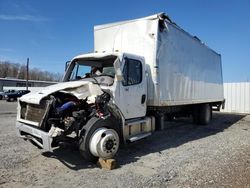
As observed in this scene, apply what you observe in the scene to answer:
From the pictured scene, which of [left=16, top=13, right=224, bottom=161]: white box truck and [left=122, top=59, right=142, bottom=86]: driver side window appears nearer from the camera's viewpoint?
[left=16, top=13, right=224, bottom=161]: white box truck

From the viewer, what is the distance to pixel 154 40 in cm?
767

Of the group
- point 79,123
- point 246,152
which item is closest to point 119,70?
point 79,123

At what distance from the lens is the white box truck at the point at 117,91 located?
5.76 metres

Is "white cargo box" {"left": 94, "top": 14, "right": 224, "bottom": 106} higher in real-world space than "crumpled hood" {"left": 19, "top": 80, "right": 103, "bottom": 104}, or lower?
higher

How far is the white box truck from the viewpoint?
5762 mm

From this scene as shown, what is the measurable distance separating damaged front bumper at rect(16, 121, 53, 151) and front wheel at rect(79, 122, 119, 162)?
26.8 inches

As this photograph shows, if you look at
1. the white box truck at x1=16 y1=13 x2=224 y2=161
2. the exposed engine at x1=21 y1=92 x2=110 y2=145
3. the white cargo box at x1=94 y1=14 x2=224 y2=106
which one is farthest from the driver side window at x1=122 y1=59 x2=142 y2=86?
the exposed engine at x1=21 y1=92 x2=110 y2=145

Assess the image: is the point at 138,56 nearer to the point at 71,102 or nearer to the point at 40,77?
the point at 71,102

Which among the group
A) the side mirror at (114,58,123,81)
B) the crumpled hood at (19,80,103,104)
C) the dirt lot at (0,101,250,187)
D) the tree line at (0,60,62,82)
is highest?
the tree line at (0,60,62,82)

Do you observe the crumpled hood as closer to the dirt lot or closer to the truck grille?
the truck grille

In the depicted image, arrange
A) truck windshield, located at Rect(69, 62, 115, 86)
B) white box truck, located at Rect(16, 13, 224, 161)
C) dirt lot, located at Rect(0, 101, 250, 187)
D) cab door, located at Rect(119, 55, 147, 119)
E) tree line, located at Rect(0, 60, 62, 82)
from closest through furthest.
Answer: dirt lot, located at Rect(0, 101, 250, 187)
white box truck, located at Rect(16, 13, 224, 161)
truck windshield, located at Rect(69, 62, 115, 86)
cab door, located at Rect(119, 55, 147, 119)
tree line, located at Rect(0, 60, 62, 82)

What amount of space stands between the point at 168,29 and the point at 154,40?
89 cm

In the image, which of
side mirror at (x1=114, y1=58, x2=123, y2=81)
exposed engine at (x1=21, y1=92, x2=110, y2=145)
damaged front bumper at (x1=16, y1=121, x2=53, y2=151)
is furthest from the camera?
side mirror at (x1=114, y1=58, x2=123, y2=81)

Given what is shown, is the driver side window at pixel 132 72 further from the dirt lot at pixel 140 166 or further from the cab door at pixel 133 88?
the dirt lot at pixel 140 166
